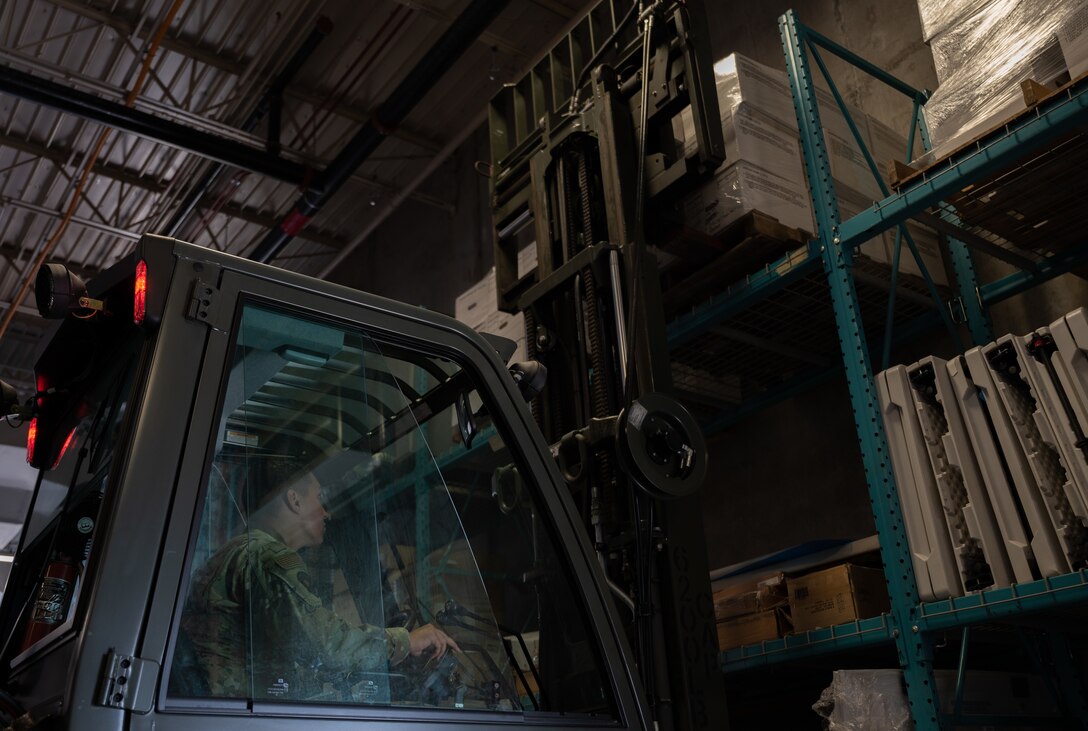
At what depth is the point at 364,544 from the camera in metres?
1.97

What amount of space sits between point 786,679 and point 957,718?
169 centimetres

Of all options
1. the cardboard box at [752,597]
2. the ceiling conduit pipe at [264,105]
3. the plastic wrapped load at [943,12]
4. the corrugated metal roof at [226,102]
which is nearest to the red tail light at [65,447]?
the cardboard box at [752,597]

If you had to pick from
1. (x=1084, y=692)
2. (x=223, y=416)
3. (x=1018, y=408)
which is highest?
(x=1018, y=408)

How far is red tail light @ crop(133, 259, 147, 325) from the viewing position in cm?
187

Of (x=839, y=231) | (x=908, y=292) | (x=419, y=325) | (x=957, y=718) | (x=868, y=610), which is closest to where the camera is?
(x=419, y=325)

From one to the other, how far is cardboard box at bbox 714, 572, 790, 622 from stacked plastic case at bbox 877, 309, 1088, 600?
797 millimetres

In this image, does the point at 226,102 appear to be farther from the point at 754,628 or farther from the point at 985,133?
the point at 985,133

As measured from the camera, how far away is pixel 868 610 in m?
3.75

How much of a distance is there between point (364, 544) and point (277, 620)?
25cm

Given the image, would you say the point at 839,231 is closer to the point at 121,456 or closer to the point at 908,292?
the point at 908,292

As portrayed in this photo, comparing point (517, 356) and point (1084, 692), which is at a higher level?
point (517, 356)

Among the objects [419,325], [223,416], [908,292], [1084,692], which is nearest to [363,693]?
[223,416]

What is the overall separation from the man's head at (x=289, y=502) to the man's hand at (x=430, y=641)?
0.28 meters

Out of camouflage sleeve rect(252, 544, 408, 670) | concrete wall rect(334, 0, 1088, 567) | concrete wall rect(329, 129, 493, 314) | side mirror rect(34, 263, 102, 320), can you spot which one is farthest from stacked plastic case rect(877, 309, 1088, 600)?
concrete wall rect(329, 129, 493, 314)
